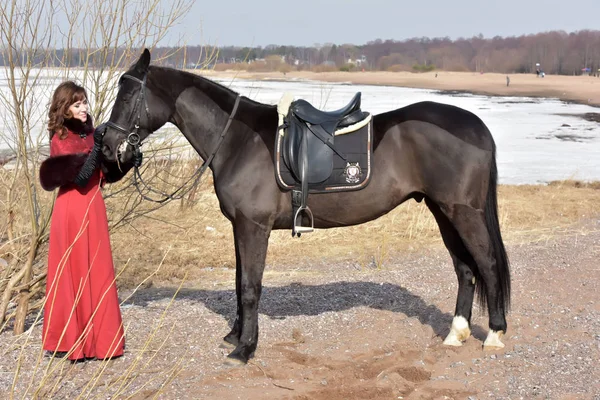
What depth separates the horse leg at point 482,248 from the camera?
5.09m

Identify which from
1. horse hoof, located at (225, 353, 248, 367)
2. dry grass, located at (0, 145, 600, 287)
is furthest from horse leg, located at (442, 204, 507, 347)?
dry grass, located at (0, 145, 600, 287)

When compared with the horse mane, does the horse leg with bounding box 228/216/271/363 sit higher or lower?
lower

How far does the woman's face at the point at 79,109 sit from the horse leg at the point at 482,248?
8.51 feet

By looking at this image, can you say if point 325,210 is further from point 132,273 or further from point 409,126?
point 132,273

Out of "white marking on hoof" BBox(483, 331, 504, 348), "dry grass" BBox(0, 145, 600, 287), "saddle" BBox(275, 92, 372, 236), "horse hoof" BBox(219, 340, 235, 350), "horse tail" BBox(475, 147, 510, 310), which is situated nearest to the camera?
"saddle" BBox(275, 92, 372, 236)

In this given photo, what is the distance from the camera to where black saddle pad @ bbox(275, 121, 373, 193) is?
505 centimetres

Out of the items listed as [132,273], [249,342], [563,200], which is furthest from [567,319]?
[563,200]

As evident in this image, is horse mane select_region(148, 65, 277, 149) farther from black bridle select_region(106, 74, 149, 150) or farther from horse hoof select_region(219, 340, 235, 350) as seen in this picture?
horse hoof select_region(219, 340, 235, 350)

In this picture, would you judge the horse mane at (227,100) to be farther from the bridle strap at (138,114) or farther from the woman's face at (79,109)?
the woman's face at (79,109)

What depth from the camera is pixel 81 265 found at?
4.90 m

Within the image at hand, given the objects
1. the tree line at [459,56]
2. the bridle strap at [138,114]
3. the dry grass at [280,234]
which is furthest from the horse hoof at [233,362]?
the tree line at [459,56]

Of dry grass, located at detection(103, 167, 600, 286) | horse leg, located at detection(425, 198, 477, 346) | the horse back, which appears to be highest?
the horse back

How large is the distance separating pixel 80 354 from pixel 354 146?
239 cm

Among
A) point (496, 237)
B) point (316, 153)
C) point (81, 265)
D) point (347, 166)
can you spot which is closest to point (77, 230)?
point (81, 265)
